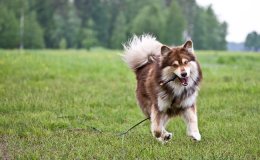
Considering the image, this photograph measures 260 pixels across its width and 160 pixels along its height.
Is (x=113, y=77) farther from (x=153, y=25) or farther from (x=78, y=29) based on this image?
(x=78, y=29)

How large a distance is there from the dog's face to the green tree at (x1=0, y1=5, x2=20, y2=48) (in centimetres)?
5188

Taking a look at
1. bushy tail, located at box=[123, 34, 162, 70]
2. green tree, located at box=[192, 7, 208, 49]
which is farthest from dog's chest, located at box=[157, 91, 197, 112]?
green tree, located at box=[192, 7, 208, 49]

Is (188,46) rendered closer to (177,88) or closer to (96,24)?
(177,88)

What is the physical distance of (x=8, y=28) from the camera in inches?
2242

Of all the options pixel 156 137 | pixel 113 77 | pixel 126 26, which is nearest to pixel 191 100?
pixel 156 137

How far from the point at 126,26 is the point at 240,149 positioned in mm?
64025

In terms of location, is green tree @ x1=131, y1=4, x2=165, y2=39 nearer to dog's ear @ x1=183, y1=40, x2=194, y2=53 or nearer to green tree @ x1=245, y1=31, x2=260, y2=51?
green tree @ x1=245, y1=31, x2=260, y2=51

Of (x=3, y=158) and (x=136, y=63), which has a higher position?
(x=136, y=63)

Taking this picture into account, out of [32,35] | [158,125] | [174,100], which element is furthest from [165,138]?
[32,35]

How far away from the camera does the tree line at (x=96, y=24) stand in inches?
2379

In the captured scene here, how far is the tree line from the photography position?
60438mm

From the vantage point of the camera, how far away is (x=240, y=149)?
19.8 feet

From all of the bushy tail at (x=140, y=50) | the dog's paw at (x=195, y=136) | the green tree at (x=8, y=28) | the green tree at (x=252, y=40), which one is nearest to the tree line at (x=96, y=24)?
the green tree at (x=8, y=28)

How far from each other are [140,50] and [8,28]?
51.7 metres
